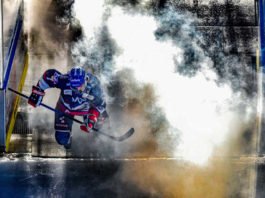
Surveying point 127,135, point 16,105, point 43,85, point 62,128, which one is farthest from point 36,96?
point 127,135

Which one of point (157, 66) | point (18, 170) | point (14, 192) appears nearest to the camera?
point (14, 192)

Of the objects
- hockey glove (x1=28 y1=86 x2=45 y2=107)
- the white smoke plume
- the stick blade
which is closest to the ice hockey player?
hockey glove (x1=28 y1=86 x2=45 y2=107)

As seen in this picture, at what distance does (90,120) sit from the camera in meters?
9.90

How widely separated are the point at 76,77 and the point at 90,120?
1.09 m

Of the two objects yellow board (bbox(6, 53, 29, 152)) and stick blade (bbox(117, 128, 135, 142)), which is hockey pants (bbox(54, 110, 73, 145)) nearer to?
yellow board (bbox(6, 53, 29, 152))

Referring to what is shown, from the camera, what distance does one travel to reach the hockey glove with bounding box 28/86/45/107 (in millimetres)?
9797

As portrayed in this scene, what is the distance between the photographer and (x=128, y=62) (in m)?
10.0

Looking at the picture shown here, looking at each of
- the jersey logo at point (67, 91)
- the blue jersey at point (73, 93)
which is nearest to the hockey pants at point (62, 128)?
the blue jersey at point (73, 93)

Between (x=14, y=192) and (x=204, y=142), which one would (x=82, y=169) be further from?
(x=204, y=142)

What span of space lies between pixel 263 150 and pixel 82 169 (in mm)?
4586

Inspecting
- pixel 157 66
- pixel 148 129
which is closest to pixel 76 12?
pixel 157 66

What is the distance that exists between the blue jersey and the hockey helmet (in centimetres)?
10

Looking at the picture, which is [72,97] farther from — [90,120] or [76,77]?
[90,120]

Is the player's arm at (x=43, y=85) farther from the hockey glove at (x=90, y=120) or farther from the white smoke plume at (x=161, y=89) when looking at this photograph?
the hockey glove at (x=90, y=120)
